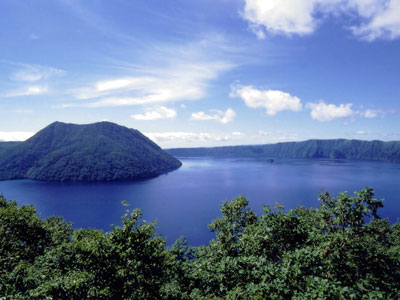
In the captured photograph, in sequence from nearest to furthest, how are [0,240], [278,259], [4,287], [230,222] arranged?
[4,287] → [278,259] → [0,240] → [230,222]

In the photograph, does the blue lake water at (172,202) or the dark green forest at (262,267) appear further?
the blue lake water at (172,202)

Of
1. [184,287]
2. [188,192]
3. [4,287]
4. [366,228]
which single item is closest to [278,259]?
[366,228]

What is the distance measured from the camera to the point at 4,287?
41.7ft

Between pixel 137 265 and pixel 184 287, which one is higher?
pixel 137 265

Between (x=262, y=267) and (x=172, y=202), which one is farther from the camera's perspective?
(x=172, y=202)

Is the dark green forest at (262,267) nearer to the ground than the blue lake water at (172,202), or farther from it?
farther from it

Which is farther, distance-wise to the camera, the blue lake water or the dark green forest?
the blue lake water

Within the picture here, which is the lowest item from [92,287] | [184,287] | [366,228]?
[184,287]

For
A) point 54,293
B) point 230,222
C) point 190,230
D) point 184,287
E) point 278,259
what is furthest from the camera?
point 190,230

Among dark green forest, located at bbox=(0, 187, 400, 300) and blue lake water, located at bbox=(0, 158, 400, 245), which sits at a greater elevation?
dark green forest, located at bbox=(0, 187, 400, 300)

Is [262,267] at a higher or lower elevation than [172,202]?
higher

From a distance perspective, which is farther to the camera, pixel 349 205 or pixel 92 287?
pixel 349 205

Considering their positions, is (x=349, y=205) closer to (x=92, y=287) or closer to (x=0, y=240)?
(x=92, y=287)

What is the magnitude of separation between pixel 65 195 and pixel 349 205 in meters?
206
